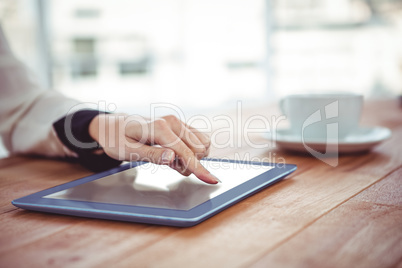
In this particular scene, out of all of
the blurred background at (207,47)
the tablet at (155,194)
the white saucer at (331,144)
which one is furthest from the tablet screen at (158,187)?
the blurred background at (207,47)

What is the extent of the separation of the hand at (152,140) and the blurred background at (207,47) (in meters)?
2.35

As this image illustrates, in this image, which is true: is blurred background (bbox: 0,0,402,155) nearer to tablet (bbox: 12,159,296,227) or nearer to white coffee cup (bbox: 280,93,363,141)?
white coffee cup (bbox: 280,93,363,141)

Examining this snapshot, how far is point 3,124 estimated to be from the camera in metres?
0.91

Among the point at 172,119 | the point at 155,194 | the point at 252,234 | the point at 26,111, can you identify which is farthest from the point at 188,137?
the point at 26,111

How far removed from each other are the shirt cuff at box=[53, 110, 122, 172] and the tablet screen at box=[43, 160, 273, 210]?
0.07 metres

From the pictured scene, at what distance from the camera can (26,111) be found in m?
0.92

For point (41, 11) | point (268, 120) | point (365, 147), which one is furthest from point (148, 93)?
point (365, 147)

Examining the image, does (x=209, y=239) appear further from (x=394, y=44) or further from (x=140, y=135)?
(x=394, y=44)

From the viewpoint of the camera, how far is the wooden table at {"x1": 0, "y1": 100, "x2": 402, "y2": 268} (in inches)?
14.9

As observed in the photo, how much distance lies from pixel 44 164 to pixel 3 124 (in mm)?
170

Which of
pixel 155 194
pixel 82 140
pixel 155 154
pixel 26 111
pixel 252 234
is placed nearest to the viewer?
pixel 252 234

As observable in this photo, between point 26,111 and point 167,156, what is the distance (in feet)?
1.45

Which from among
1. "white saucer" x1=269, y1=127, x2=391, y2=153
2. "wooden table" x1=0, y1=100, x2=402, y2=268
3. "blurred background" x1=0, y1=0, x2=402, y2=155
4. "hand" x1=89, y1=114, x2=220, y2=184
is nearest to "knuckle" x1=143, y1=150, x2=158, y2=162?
"hand" x1=89, y1=114, x2=220, y2=184

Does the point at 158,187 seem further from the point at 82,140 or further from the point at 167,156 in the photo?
the point at 82,140
